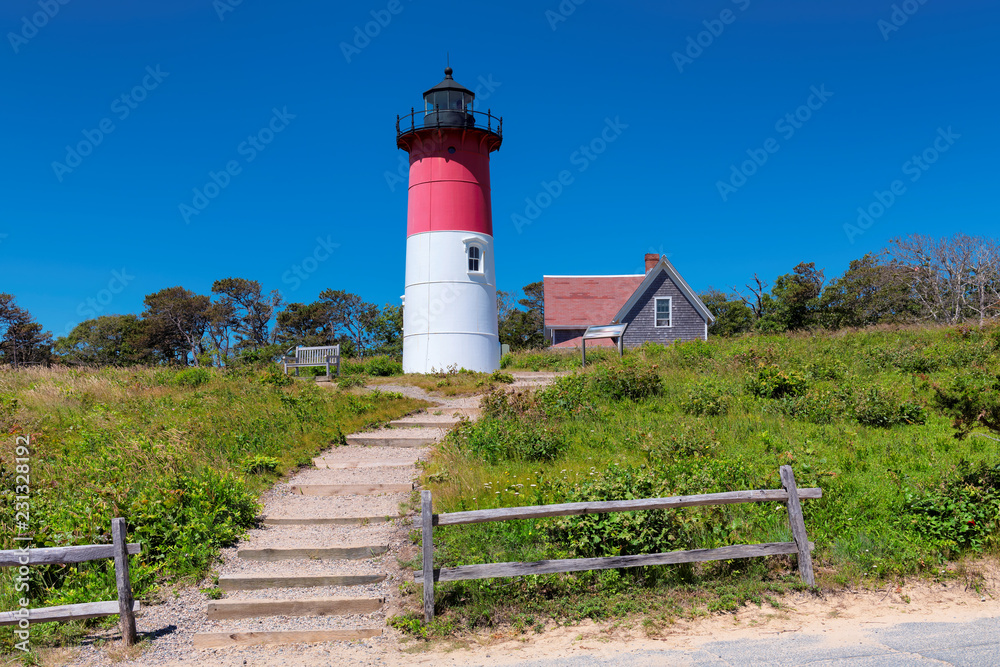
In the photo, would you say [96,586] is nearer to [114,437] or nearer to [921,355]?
[114,437]

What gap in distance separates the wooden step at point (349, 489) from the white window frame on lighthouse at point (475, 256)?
14297 mm

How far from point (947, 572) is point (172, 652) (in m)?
7.53

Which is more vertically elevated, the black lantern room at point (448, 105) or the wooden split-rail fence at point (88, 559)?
the black lantern room at point (448, 105)

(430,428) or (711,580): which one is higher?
(430,428)

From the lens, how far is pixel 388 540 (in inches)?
299

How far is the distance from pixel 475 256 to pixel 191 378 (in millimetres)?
10608

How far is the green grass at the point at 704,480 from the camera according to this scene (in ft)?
21.3

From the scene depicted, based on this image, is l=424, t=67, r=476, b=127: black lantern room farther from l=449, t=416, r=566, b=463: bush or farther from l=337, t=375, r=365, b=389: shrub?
l=449, t=416, r=566, b=463: bush

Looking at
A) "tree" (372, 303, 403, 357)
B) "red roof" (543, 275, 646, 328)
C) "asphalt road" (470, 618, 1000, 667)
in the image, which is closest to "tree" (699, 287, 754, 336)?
"red roof" (543, 275, 646, 328)

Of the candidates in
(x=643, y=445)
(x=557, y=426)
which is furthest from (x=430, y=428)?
(x=643, y=445)

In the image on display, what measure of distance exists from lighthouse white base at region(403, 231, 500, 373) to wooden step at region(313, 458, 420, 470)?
1159cm

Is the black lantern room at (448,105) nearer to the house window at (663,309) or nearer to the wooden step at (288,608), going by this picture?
the house window at (663,309)

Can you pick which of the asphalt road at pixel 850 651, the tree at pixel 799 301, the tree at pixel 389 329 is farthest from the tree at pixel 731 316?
the asphalt road at pixel 850 651

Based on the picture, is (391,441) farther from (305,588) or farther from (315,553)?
(305,588)
